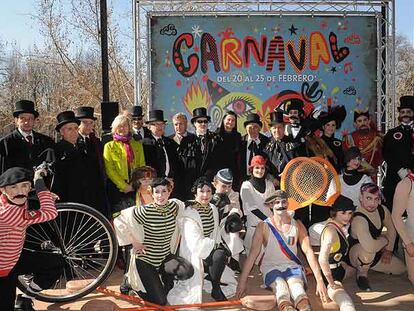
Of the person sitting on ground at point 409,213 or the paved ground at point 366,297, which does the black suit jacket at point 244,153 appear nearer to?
the paved ground at point 366,297

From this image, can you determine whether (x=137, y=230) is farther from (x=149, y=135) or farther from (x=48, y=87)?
(x=48, y=87)

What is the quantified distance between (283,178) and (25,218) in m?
2.52

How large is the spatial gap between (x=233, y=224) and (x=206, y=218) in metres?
0.30

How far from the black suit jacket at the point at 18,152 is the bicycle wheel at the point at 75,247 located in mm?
668

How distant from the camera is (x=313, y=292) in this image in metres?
4.77

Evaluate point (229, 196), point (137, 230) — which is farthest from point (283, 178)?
point (137, 230)

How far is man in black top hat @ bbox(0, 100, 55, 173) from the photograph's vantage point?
16.2 ft

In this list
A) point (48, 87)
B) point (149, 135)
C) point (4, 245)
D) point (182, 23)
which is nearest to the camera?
point (4, 245)

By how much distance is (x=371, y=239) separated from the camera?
4.97m

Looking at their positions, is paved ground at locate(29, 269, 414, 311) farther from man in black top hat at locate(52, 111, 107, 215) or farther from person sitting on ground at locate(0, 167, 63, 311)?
man in black top hat at locate(52, 111, 107, 215)

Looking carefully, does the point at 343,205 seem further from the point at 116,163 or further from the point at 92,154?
the point at 92,154

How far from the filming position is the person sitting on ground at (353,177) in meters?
5.57

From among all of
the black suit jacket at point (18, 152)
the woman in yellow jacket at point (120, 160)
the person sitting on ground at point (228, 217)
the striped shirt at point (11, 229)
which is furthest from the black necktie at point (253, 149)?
the striped shirt at point (11, 229)

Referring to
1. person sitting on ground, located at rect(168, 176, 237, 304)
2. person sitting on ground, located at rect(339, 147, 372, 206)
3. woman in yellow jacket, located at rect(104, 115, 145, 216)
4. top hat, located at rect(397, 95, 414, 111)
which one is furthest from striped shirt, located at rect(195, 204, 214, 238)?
top hat, located at rect(397, 95, 414, 111)
